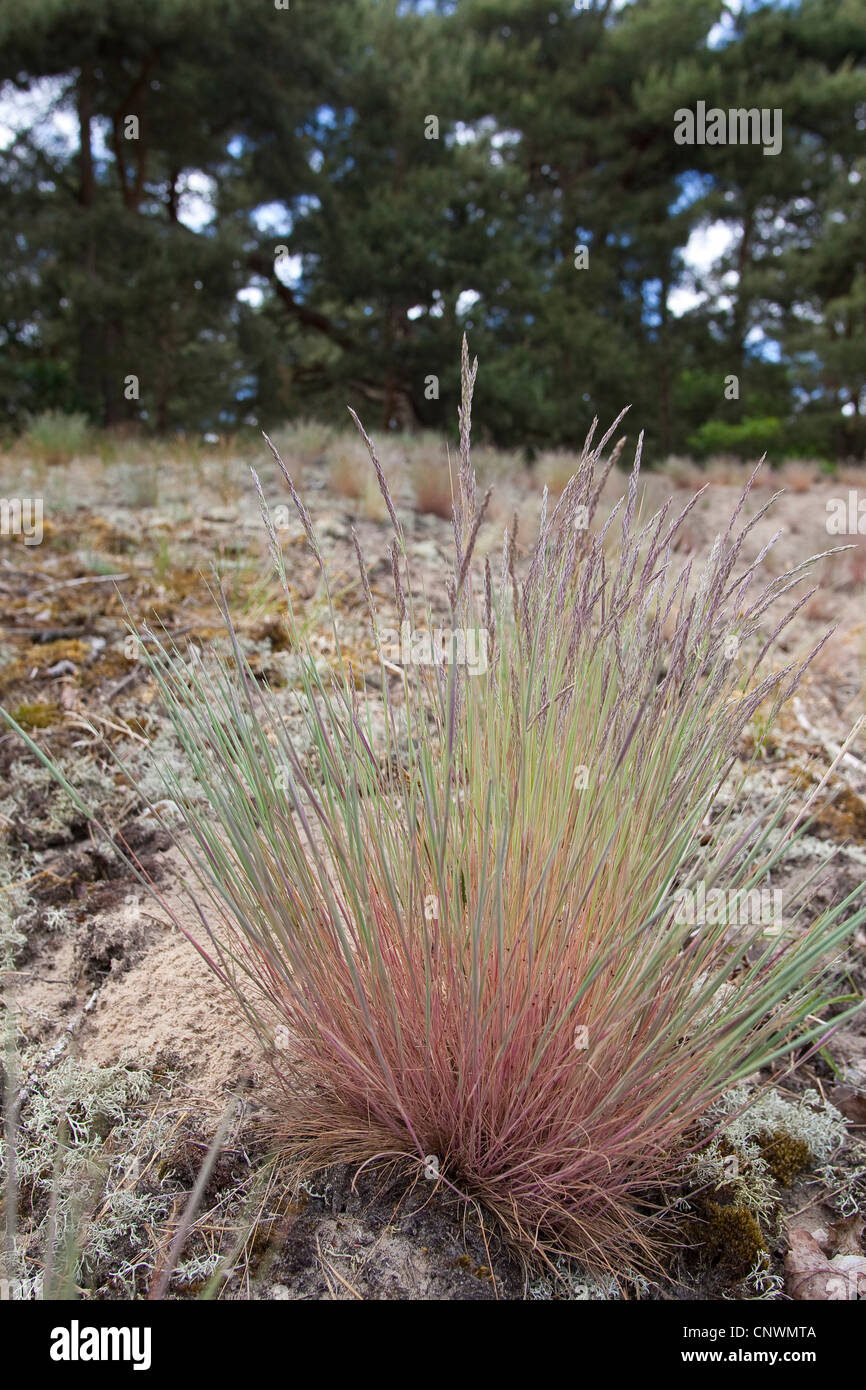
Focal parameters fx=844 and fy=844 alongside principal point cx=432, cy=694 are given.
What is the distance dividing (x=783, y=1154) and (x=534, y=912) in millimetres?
821

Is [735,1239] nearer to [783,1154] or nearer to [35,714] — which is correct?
[783,1154]

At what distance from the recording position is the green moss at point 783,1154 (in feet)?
4.89

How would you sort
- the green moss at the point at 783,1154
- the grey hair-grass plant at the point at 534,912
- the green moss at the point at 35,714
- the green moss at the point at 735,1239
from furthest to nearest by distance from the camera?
the green moss at the point at 35,714 → the green moss at the point at 783,1154 → the green moss at the point at 735,1239 → the grey hair-grass plant at the point at 534,912

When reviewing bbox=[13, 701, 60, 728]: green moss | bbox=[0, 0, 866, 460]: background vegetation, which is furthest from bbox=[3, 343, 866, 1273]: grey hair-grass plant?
bbox=[0, 0, 866, 460]: background vegetation

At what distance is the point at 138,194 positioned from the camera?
1091cm

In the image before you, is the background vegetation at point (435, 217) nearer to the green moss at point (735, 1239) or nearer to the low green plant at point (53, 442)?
the low green plant at point (53, 442)

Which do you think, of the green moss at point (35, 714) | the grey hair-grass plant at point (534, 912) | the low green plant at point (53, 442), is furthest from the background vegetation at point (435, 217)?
the grey hair-grass plant at point (534, 912)

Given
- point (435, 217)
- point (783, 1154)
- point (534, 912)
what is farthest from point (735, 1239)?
point (435, 217)

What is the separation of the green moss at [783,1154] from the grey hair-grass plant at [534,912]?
0.79ft

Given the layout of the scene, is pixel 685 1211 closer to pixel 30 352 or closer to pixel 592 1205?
pixel 592 1205

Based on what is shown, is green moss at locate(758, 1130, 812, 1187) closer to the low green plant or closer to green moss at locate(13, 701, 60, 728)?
green moss at locate(13, 701, 60, 728)

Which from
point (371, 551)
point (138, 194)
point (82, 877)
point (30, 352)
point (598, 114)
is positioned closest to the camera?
point (82, 877)

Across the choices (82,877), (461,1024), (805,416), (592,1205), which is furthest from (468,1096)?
(805,416)
